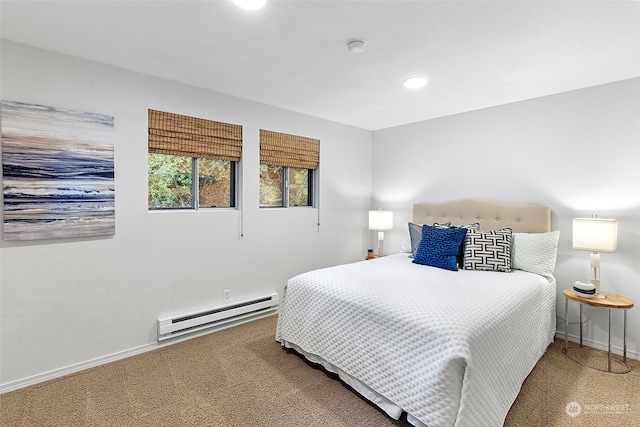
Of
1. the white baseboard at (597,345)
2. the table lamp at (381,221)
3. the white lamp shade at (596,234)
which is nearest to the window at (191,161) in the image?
the table lamp at (381,221)

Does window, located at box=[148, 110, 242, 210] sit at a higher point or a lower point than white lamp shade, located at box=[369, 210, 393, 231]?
higher

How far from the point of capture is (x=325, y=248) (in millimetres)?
4250

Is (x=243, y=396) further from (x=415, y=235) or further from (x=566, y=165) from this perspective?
(x=566, y=165)

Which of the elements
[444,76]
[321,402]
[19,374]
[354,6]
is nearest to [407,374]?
[321,402]

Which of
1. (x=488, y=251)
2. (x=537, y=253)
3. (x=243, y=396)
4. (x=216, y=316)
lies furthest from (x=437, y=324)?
(x=216, y=316)

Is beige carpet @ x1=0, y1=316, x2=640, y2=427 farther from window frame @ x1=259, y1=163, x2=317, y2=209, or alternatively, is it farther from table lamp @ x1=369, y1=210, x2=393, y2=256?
table lamp @ x1=369, y1=210, x2=393, y2=256

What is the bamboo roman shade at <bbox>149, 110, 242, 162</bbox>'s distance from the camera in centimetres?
281

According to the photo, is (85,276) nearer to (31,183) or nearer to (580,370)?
(31,183)

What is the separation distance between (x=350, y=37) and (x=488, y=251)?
7.15 feet

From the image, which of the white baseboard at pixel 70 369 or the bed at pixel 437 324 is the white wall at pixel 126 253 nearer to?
the white baseboard at pixel 70 369

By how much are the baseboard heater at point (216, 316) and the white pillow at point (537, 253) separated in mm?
2499

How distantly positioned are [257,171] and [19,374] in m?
2.46

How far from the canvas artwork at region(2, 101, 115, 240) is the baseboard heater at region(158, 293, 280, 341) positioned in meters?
0.97

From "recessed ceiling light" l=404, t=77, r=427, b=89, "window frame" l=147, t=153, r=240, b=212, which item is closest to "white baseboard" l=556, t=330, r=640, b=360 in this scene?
"recessed ceiling light" l=404, t=77, r=427, b=89
